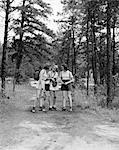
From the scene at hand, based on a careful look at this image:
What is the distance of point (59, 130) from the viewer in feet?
23.7

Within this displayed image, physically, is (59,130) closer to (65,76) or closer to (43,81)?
(43,81)

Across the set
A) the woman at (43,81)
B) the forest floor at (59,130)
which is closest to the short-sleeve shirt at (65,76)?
the woman at (43,81)

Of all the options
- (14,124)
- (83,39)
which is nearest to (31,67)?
(83,39)

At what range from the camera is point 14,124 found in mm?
7910

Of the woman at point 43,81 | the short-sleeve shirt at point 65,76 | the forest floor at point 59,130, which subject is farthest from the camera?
the short-sleeve shirt at point 65,76

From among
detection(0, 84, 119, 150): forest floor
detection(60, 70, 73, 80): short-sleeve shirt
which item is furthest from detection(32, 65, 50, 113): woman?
detection(0, 84, 119, 150): forest floor

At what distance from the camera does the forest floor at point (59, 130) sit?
18.9 ft

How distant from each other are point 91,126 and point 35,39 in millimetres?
21313

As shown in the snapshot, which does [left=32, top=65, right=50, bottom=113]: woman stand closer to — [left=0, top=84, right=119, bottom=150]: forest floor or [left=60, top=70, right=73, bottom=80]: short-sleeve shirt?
[left=60, top=70, right=73, bottom=80]: short-sleeve shirt

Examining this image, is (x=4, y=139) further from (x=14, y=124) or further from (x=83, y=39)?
(x=83, y=39)

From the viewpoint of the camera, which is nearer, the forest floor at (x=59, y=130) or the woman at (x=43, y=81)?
the forest floor at (x=59, y=130)

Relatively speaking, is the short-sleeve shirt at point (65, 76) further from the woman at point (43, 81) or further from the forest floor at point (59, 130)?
the forest floor at point (59, 130)

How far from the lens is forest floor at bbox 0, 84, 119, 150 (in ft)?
18.9

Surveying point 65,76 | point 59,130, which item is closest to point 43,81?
point 65,76
